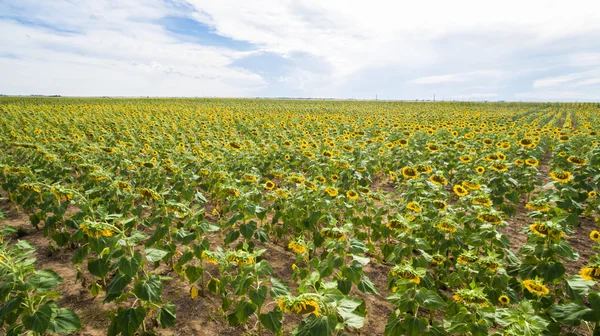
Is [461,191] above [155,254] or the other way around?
above

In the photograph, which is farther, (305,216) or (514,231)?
(514,231)

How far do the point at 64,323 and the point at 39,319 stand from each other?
6.9 inches

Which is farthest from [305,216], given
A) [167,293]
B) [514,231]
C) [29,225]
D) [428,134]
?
[428,134]

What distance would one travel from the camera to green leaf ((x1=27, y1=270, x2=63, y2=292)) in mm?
2379

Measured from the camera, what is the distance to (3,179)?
741 cm

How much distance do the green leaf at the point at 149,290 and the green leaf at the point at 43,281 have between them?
621 millimetres

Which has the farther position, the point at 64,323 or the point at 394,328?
the point at 394,328

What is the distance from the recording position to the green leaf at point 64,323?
2.41m

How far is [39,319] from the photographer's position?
2369mm

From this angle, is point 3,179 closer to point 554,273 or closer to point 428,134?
point 554,273

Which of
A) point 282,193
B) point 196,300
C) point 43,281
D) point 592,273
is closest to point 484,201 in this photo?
point 592,273

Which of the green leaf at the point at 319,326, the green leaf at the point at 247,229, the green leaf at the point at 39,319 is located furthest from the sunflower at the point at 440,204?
the green leaf at the point at 39,319

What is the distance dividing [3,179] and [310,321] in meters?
9.01

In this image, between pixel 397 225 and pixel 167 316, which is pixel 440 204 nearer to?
pixel 397 225
